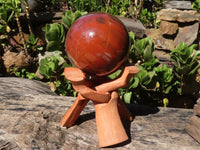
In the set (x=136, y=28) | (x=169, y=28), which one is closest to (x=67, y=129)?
(x=136, y=28)

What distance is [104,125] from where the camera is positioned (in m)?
1.08

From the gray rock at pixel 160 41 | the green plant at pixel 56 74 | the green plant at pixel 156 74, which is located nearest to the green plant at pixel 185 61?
the green plant at pixel 156 74

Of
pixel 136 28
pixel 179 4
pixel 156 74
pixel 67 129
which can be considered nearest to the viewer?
pixel 67 129

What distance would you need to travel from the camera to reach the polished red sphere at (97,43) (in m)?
0.94

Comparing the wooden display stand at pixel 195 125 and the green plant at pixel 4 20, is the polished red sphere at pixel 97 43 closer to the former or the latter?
the wooden display stand at pixel 195 125

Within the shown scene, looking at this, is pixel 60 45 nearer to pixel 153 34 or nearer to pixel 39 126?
pixel 39 126

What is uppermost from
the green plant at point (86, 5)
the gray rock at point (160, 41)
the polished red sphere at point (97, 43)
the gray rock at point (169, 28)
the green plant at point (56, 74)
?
the green plant at point (86, 5)

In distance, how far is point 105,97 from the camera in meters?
1.08

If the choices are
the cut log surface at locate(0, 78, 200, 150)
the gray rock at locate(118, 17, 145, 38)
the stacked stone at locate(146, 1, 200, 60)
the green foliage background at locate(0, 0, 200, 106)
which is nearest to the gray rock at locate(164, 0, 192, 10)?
the stacked stone at locate(146, 1, 200, 60)

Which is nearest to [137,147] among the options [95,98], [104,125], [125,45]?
[104,125]

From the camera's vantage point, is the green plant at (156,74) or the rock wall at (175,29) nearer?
the green plant at (156,74)

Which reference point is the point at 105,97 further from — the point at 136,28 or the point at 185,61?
the point at 136,28

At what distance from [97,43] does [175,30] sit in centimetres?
216

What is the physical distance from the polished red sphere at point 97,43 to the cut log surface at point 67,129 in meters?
0.41
